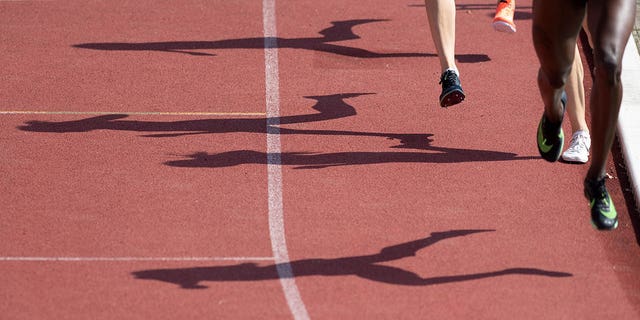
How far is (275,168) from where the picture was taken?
304 inches

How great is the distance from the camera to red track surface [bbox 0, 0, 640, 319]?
6.11 m

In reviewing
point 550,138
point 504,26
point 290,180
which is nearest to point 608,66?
point 550,138

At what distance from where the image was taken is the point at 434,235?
6.81 metres

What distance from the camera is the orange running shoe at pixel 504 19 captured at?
8883 mm

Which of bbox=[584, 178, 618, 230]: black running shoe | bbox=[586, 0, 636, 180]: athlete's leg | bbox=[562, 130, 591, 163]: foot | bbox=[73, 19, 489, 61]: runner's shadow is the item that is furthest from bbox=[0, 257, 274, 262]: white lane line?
bbox=[73, 19, 489, 61]: runner's shadow

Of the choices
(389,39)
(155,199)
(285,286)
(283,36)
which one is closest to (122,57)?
(283,36)

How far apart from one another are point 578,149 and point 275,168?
1845 mm

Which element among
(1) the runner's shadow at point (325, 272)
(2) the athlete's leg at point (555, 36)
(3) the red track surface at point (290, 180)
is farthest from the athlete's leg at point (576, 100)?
(1) the runner's shadow at point (325, 272)

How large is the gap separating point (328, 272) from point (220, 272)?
0.54m

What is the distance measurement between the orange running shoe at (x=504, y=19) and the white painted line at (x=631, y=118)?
0.93m

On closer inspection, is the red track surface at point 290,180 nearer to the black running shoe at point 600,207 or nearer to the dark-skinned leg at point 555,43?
the black running shoe at point 600,207

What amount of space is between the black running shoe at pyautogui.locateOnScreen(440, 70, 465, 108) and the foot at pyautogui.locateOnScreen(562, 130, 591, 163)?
0.73m

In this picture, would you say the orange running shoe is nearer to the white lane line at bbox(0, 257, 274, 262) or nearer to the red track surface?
the red track surface

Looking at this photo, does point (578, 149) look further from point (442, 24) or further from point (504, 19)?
point (504, 19)
